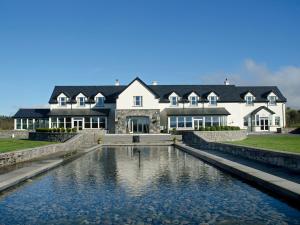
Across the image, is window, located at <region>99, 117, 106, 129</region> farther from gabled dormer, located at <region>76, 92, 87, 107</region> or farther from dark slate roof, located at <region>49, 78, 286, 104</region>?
gabled dormer, located at <region>76, 92, 87, 107</region>

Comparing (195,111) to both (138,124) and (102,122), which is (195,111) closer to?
(138,124)

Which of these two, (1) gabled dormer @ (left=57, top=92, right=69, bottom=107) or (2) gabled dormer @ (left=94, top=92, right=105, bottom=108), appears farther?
(2) gabled dormer @ (left=94, top=92, right=105, bottom=108)

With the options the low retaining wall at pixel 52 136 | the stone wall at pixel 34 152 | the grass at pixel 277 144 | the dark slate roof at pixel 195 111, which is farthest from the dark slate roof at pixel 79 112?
the grass at pixel 277 144

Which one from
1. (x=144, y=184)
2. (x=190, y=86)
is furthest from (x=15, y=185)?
(x=190, y=86)

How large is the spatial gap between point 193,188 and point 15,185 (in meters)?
6.19

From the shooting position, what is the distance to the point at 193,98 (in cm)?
6028

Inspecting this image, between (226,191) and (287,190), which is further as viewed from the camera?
(226,191)

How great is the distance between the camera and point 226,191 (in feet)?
39.7

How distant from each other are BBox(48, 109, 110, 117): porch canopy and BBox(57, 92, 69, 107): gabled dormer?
1.14 meters

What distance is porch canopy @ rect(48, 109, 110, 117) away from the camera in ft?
187

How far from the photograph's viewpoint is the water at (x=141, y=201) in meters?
8.88

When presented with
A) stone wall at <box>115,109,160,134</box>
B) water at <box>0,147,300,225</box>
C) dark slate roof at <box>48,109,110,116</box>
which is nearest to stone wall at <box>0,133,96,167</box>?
water at <box>0,147,300,225</box>

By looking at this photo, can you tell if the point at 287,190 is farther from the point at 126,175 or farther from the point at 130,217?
the point at 126,175

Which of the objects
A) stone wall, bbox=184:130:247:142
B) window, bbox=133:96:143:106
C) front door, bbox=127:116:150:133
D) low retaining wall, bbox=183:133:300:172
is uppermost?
window, bbox=133:96:143:106
